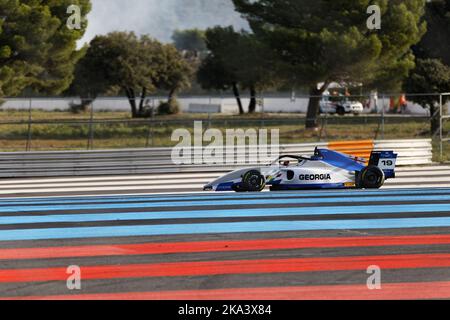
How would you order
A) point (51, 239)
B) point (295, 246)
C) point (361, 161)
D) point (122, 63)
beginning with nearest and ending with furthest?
point (295, 246) < point (51, 239) < point (361, 161) < point (122, 63)

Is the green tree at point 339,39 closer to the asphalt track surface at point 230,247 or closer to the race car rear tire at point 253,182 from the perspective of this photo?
the race car rear tire at point 253,182

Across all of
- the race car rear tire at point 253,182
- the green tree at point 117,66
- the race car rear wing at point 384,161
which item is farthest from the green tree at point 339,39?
the green tree at point 117,66

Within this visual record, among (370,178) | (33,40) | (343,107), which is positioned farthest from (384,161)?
(343,107)

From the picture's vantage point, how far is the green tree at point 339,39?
32.0 m

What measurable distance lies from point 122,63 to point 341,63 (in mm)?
24414

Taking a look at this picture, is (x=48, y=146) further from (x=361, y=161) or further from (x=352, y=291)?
(x=352, y=291)

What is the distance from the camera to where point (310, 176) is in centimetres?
1307

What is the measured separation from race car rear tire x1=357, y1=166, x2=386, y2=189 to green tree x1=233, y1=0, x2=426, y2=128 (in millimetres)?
18219

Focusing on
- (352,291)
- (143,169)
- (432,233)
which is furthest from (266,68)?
(352,291)

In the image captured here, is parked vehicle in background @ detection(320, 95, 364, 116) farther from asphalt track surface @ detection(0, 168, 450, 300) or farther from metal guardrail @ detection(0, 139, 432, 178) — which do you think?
asphalt track surface @ detection(0, 168, 450, 300)

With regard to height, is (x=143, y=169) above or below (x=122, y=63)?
below

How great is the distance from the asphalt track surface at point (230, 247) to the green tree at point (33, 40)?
2249cm
